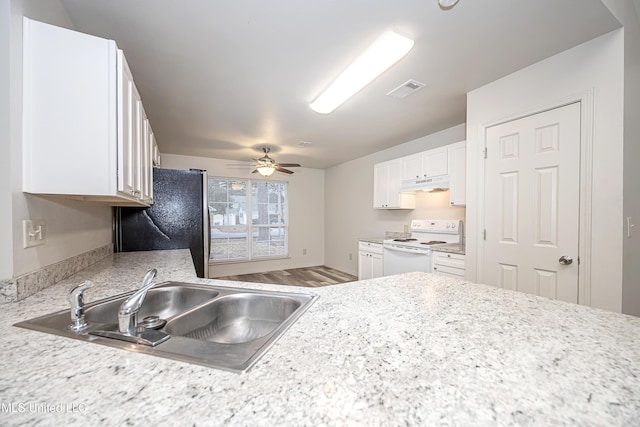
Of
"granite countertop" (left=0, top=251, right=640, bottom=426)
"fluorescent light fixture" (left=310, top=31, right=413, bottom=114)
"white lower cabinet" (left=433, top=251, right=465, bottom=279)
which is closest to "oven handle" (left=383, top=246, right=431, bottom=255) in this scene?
"white lower cabinet" (left=433, top=251, right=465, bottom=279)

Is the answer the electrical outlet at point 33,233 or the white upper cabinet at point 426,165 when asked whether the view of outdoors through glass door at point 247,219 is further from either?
the electrical outlet at point 33,233

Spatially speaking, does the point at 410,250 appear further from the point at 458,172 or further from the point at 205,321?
the point at 205,321

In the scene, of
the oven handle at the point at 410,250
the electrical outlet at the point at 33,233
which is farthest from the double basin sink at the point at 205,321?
the oven handle at the point at 410,250

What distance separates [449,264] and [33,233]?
3.04 meters

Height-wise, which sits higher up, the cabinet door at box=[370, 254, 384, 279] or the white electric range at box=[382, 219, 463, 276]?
the white electric range at box=[382, 219, 463, 276]

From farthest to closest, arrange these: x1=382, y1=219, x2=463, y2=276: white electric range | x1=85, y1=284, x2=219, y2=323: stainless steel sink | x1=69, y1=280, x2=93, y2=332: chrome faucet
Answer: x1=382, y1=219, x2=463, y2=276: white electric range
x1=85, y1=284, x2=219, y2=323: stainless steel sink
x1=69, y1=280, x2=93, y2=332: chrome faucet

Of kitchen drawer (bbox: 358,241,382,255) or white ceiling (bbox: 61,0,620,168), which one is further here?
kitchen drawer (bbox: 358,241,382,255)

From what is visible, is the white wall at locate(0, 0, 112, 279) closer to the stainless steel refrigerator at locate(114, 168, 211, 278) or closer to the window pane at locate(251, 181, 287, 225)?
the stainless steel refrigerator at locate(114, 168, 211, 278)

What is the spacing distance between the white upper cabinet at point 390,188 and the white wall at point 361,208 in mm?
251

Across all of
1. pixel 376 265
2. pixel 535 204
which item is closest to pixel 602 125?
pixel 535 204

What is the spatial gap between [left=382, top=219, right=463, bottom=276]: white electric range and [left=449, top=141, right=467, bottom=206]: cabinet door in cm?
52

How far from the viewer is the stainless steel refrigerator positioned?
263 centimetres

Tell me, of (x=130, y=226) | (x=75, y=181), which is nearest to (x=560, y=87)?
(x=75, y=181)

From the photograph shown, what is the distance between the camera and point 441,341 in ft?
2.19
